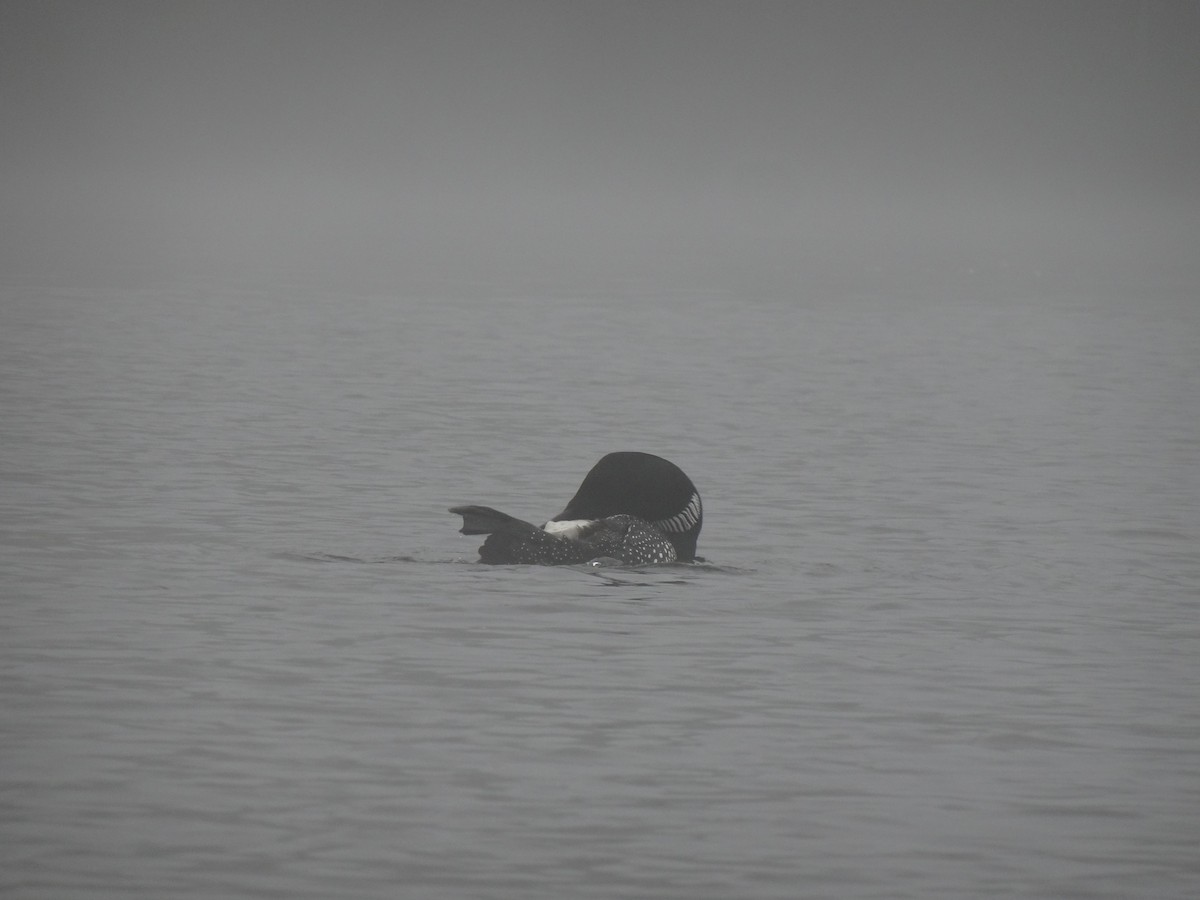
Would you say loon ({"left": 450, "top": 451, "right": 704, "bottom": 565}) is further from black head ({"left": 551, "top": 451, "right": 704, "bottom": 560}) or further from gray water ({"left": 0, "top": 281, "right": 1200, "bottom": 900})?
gray water ({"left": 0, "top": 281, "right": 1200, "bottom": 900})

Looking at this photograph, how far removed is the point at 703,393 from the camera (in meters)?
25.5

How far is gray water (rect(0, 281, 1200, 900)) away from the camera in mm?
7750

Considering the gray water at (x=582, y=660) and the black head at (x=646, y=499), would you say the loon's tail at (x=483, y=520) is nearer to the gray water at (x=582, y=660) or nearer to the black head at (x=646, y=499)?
the gray water at (x=582, y=660)

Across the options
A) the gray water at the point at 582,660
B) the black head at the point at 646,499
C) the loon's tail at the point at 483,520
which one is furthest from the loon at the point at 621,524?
the loon's tail at the point at 483,520

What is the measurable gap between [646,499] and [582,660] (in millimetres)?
2954

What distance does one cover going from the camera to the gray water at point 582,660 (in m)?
7.75

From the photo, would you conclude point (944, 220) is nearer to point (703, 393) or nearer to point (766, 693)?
point (703, 393)

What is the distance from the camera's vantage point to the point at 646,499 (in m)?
13.4

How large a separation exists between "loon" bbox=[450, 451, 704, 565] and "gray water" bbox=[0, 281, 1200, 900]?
0.49 ft

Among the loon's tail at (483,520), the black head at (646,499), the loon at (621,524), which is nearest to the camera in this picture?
the loon's tail at (483,520)

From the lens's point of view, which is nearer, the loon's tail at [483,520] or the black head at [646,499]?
the loon's tail at [483,520]

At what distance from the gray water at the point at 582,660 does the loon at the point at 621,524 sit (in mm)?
151

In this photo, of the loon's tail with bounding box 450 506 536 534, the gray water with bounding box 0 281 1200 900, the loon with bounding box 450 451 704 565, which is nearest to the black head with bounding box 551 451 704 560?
the loon with bounding box 450 451 704 565

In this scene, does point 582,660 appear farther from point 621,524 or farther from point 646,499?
point 646,499
